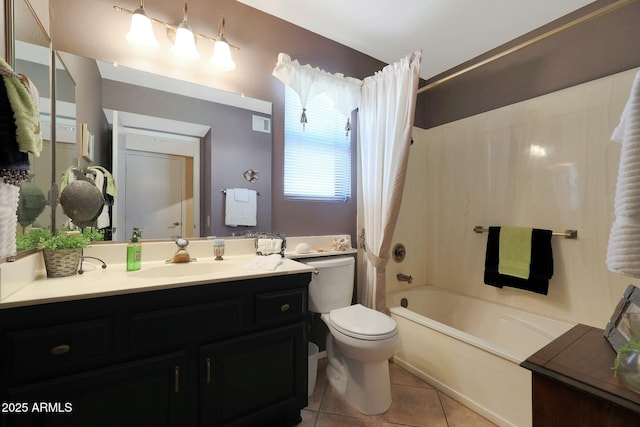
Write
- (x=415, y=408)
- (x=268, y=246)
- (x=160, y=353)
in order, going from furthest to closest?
(x=268, y=246)
(x=415, y=408)
(x=160, y=353)

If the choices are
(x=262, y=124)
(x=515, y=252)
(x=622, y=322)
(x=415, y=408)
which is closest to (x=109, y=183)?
(x=262, y=124)

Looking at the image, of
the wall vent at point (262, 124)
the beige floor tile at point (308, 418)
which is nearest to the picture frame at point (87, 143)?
the wall vent at point (262, 124)

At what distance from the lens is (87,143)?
53.2 inches

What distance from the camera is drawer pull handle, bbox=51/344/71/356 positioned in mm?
848

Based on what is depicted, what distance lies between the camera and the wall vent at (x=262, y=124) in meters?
1.83

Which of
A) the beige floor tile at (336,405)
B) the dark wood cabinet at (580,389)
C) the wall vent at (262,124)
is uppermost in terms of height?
the wall vent at (262,124)

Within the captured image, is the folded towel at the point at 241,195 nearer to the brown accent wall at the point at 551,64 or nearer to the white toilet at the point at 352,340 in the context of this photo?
the white toilet at the point at 352,340

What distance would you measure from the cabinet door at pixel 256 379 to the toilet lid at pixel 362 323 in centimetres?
28

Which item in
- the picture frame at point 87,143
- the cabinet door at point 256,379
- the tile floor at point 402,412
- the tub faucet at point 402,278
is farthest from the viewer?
the tub faucet at point 402,278

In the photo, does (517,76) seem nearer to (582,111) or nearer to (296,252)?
(582,111)

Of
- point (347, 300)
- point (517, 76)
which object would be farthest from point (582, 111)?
point (347, 300)

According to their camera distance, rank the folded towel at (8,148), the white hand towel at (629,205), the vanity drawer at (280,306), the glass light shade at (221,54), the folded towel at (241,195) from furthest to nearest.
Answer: the folded towel at (241,195), the glass light shade at (221,54), the vanity drawer at (280,306), the folded towel at (8,148), the white hand towel at (629,205)

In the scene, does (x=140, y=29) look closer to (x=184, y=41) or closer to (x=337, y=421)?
(x=184, y=41)

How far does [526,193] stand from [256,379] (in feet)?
7.32
